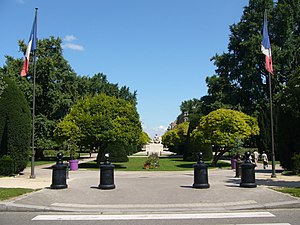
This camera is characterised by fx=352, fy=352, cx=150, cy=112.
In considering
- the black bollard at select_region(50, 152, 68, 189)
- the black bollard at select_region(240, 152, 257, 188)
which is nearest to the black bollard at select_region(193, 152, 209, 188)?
the black bollard at select_region(240, 152, 257, 188)

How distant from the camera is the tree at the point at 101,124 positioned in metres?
29.5

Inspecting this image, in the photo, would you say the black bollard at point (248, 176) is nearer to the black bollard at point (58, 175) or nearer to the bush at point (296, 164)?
the black bollard at point (58, 175)

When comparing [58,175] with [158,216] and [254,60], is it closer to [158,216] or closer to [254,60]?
[158,216]

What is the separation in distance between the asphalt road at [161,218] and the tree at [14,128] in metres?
12.6

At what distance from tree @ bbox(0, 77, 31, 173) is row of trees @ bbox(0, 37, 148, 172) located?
26.2ft

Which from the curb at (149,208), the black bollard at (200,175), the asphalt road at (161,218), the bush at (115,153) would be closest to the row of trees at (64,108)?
the bush at (115,153)

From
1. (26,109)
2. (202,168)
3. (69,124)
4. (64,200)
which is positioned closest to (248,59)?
(69,124)

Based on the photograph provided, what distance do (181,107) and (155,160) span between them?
435 ft

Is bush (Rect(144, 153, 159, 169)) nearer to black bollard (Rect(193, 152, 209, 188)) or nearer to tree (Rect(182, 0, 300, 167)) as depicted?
black bollard (Rect(193, 152, 209, 188))

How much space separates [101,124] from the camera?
29.5m

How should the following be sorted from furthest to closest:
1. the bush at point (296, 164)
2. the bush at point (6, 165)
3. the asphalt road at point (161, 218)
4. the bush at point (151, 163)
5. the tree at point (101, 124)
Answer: the bush at point (151, 163) → the tree at point (101, 124) → the bush at point (296, 164) → the bush at point (6, 165) → the asphalt road at point (161, 218)

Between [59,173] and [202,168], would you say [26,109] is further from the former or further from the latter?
[202,168]

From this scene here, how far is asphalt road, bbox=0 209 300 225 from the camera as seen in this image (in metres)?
8.12

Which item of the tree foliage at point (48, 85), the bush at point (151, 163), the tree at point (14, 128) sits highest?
the tree foliage at point (48, 85)
